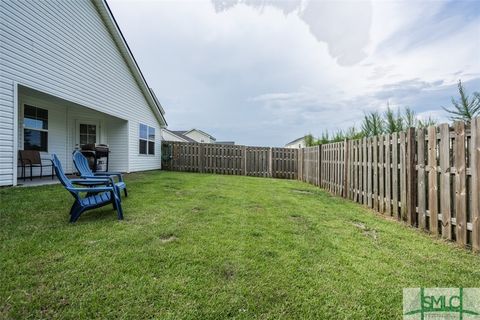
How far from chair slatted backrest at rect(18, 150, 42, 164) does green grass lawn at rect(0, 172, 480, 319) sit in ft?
13.5

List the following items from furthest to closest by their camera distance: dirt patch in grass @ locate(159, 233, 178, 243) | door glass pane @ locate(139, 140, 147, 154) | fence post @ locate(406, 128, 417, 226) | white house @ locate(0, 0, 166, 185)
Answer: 1. door glass pane @ locate(139, 140, 147, 154)
2. white house @ locate(0, 0, 166, 185)
3. fence post @ locate(406, 128, 417, 226)
4. dirt patch in grass @ locate(159, 233, 178, 243)

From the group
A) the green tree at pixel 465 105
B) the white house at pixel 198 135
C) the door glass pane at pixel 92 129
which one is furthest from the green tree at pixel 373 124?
the white house at pixel 198 135

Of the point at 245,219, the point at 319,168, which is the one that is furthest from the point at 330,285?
the point at 319,168

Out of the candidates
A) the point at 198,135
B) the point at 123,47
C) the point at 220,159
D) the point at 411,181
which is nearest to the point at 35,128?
the point at 123,47

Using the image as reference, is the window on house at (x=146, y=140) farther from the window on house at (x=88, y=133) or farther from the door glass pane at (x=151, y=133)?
the window on house at (x=88, y=133)

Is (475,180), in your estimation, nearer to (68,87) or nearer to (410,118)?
(410,118)

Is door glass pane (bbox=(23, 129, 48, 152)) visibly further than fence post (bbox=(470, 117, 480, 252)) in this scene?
Yes

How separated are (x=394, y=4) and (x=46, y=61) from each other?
1015cm

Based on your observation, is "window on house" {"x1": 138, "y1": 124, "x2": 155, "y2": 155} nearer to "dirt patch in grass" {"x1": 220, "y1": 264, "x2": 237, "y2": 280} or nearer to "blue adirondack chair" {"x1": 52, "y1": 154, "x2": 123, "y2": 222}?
"blue adirondack chair" {"x1": 52, "y1": 154, "x2": 123, "y2": 222}

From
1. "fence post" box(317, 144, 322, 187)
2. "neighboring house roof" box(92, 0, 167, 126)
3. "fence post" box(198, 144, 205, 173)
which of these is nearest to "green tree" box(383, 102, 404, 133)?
"fence post" box(317, 144, 322, 187)

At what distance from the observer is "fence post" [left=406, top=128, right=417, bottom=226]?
4041 mm

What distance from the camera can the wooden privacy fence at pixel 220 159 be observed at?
48.5 ft

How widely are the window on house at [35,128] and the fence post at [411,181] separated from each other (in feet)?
36.0

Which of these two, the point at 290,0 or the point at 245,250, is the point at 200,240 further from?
the point at 290,0
